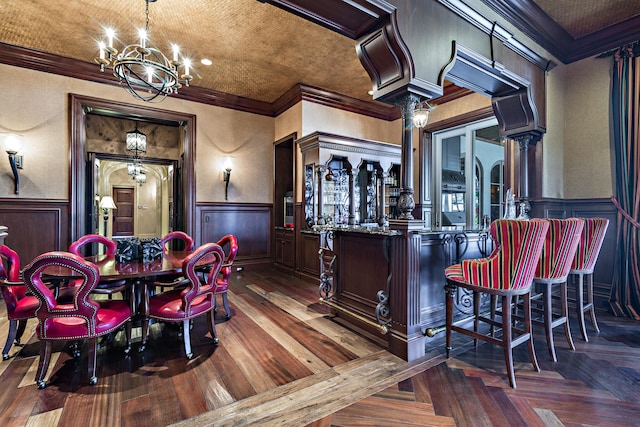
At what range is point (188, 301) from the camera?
93.2 inches

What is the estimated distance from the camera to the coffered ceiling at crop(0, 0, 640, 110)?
3.23 metres

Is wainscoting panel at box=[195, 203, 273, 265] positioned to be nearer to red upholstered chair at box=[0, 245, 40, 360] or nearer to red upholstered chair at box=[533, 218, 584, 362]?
red upholstered chair at box=[0, 245, 40, 360]

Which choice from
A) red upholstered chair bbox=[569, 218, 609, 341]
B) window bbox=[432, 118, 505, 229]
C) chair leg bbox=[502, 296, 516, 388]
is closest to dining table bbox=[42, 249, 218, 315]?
chair leg bbox=[502, 296, 516, 388]

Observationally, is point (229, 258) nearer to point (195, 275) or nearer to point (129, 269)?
point (195, 275)

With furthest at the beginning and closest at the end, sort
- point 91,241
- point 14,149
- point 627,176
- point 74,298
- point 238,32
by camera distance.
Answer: point 14,149
point 238,32
point 627,176
point 91,241
point 74,298

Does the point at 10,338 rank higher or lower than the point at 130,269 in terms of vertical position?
lower

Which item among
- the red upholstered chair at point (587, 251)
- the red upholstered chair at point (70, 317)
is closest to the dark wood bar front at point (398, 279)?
the red upholstered chair at point (587, 251)

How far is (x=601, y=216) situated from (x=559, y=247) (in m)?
1.93

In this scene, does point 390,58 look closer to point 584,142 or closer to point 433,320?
point 433,320

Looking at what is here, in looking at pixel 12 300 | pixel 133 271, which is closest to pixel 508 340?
pixel 133 271

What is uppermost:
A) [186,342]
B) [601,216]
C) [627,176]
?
[627,176]

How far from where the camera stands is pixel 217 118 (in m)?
5.68

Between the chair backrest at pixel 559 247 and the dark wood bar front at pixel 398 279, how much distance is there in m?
0.58

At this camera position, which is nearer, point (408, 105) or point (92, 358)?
point (92, 358)
